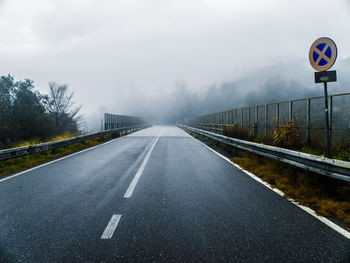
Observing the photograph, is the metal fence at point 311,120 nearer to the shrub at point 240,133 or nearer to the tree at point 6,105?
the shrub at point 240,133

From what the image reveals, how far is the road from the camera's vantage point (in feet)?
8.57

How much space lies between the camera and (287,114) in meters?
9.44

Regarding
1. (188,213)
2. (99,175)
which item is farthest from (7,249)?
(99,175)

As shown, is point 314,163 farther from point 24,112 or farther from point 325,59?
point 24,112

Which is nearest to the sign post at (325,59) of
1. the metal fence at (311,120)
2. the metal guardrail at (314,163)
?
the metal guardrail at (314,163)

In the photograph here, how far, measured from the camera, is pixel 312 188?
195 inches

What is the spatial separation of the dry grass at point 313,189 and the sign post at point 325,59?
0.93 m

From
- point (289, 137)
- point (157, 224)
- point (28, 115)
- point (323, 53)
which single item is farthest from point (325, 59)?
point (28, 115)

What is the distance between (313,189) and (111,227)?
14.2 ft

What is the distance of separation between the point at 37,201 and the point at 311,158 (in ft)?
19.3

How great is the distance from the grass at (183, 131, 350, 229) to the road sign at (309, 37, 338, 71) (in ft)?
9.27

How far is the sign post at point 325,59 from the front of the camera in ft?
18.1

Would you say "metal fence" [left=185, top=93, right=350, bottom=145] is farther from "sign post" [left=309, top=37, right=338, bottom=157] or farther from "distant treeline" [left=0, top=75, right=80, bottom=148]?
"distant treeline" [left=0, top=75, right=80, bottom=148]

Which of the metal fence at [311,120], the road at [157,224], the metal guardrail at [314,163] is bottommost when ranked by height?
the road at [157,224]
